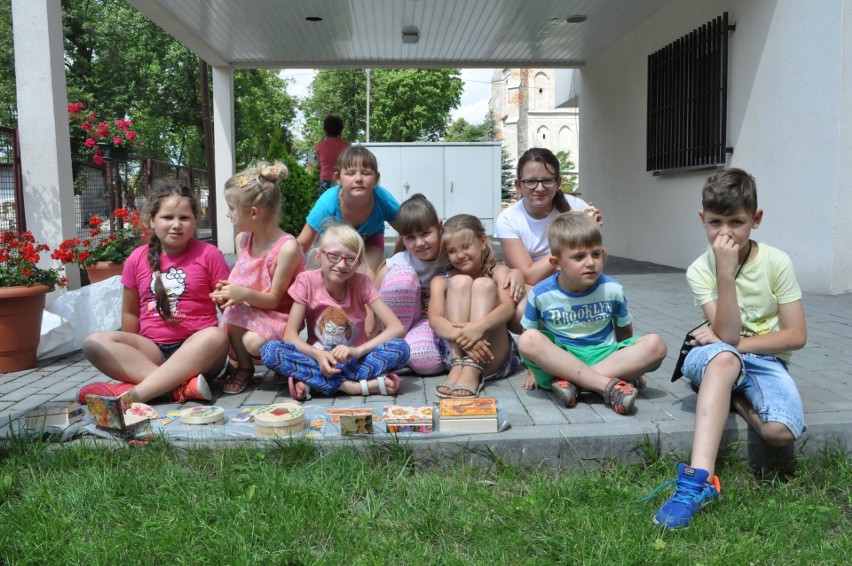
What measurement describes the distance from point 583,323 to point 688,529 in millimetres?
1439

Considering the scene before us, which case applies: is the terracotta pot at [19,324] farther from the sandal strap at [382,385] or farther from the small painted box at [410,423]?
the small painted box at [410,423]

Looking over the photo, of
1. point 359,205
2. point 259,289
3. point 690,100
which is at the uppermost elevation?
point 690,100

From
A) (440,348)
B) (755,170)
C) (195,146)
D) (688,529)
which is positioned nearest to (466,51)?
(755,170)

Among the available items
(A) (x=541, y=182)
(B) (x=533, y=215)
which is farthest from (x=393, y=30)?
(A) (x=541, y=182)

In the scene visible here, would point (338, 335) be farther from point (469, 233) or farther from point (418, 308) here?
point (469, 233)

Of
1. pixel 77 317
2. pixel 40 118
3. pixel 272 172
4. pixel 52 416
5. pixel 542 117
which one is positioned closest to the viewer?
pixel 52 416

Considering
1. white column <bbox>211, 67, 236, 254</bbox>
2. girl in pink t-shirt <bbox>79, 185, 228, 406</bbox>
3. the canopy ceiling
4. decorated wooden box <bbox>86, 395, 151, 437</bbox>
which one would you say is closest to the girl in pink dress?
girl in pink t-shirt <bbox>79, 185, 228, 406</bbox>

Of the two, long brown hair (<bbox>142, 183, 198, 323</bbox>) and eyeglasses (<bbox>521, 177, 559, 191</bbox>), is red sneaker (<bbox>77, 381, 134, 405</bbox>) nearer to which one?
long brown hair (<bbox>142, 183, 198, 323</bbox>)

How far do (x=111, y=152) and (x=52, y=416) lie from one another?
25.6 feet

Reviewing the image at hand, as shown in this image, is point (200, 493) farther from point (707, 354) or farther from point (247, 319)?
point (707, 354)

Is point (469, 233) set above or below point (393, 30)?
below

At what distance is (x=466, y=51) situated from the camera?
13594mm

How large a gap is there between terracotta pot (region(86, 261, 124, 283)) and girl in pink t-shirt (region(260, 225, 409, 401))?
127 inches

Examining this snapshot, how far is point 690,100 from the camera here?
9781 millimetres
